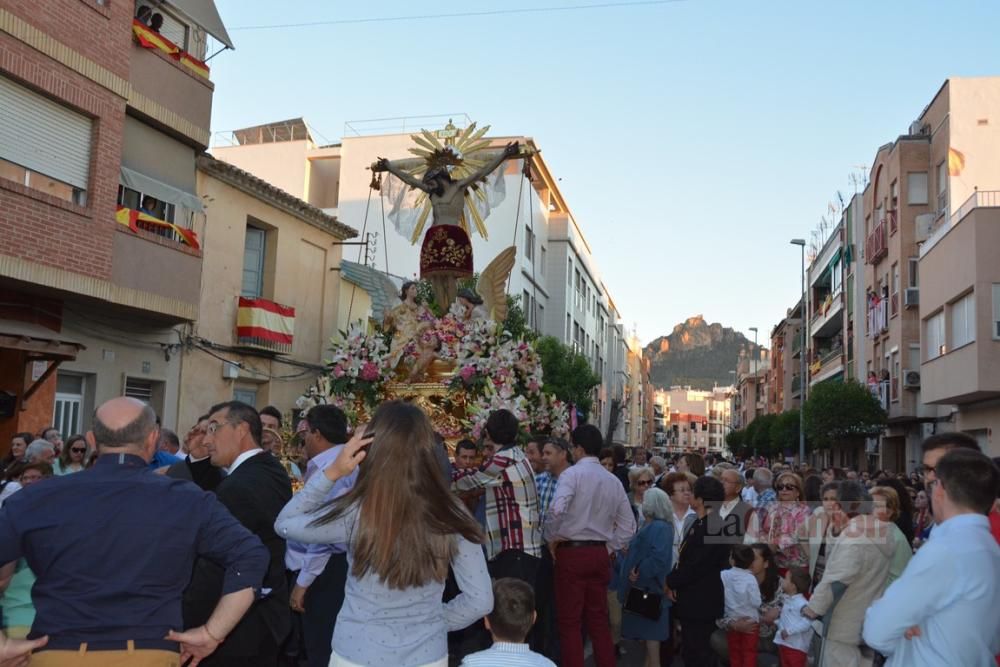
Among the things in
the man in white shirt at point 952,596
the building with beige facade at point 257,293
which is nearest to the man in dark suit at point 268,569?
the man in white shirt at point 952,596

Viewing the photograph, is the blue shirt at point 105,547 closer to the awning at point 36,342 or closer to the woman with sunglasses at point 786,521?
the woman with sunglasses at point 786,521

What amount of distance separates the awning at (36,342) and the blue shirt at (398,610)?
9808mm

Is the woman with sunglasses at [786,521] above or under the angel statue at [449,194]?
under

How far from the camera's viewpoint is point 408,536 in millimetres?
3367

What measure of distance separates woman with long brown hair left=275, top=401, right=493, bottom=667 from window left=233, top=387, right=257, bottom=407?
17.4 m

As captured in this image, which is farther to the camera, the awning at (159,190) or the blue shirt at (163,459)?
the awning at (159,190)

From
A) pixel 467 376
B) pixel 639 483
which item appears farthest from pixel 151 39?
pixel 639 483

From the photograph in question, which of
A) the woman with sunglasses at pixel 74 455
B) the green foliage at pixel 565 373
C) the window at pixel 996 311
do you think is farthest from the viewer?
the green foliage at pixel 565 373

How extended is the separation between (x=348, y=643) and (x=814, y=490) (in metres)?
6.82

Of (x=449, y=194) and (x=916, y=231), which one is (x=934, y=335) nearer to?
(x=916, y=231)

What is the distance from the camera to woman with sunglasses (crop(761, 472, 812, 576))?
8086mm

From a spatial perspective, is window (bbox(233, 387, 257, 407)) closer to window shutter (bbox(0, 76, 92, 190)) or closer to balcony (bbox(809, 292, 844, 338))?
window shutter (bbox(0, 76, 92, 190))

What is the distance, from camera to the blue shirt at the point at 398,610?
339cm

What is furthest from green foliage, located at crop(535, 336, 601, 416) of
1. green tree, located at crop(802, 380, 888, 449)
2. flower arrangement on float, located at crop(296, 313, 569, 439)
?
flower arrangement on float, located at crop(296, 313, 569, 439)
